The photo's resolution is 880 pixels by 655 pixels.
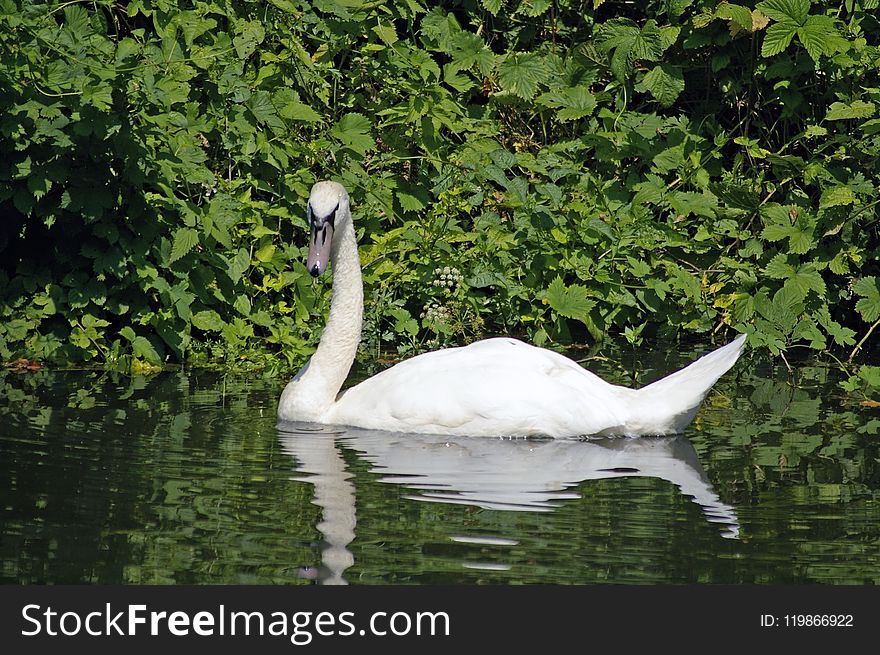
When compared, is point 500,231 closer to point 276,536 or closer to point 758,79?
point 758,79

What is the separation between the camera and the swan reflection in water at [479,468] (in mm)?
5629

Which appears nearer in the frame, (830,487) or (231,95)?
(830,487)

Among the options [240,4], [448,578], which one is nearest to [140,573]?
[448,578]

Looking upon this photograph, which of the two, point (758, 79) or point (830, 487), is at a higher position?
point (758, 79)

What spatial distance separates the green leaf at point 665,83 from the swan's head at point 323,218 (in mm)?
3128

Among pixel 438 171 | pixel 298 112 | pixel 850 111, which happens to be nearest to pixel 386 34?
pixel 438 171

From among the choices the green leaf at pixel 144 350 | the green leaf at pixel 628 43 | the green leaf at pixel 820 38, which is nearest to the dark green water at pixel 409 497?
the green leaf at pixel 144 350

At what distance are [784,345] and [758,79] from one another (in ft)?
8.45

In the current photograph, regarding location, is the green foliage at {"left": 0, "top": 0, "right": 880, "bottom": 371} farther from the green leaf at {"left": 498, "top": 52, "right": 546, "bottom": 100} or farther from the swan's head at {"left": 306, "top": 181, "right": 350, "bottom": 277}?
the swan's head at {"left": 306, "top": 181, "right": 350, "bottom": 277}

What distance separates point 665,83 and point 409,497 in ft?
16.2

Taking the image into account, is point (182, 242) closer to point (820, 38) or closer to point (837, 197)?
point (837, 197)

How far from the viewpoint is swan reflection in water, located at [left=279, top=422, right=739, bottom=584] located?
5629 mm

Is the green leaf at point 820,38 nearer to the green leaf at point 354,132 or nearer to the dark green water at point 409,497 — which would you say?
the dark green water at point 409,497

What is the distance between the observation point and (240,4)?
31.1 feet
